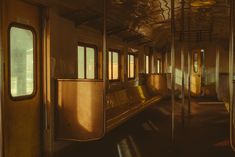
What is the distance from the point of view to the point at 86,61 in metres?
7.18

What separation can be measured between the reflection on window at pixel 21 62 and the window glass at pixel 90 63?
273 centimetres

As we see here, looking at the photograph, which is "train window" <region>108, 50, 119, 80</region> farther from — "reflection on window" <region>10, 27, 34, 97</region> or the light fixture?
"reflection on window" <region>10, 27, 34, 97</region>

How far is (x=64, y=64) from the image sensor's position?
5.57m

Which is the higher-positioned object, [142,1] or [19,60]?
[142,1]

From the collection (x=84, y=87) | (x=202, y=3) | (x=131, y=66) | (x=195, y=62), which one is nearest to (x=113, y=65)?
(x=131, y=66)

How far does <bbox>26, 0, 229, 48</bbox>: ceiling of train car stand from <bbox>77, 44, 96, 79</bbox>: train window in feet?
1.80

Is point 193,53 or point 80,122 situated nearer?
point 80,122

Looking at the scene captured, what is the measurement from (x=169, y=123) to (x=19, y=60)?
532cm

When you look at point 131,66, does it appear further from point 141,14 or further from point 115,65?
point 141,14

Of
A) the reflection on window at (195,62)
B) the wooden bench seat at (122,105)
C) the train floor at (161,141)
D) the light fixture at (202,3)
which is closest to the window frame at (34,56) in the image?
the train floor at (161,141)

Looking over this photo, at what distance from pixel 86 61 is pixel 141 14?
203 cm

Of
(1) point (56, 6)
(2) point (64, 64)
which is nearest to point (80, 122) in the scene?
(2) point (64, 64)

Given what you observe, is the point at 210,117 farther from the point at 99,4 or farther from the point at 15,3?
the point at 15,3

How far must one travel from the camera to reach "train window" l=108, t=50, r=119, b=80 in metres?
9.28
